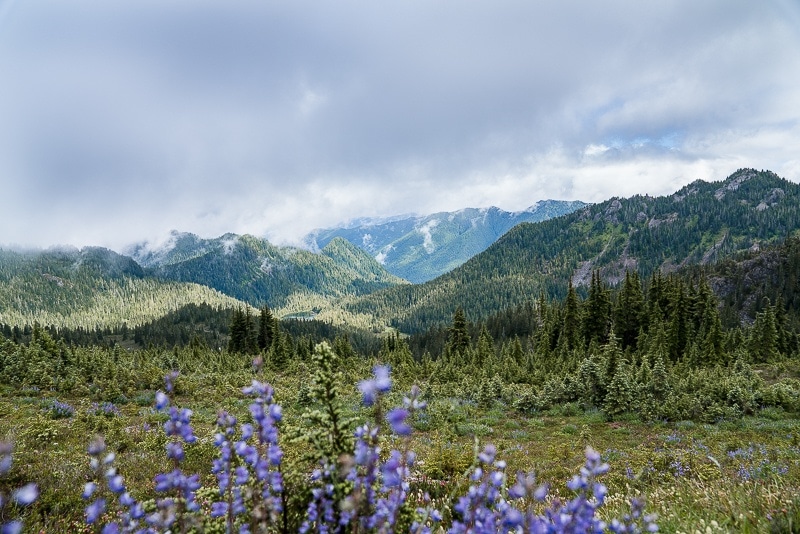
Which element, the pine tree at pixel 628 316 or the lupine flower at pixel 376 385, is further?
the pine tree at pixel 628 316

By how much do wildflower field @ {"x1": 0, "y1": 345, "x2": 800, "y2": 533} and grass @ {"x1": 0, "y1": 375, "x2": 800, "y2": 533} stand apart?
2.4 inches

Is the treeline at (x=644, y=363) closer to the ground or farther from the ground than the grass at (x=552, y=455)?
closer to the ground

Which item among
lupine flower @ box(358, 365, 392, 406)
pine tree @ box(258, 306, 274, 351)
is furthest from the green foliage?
pine tree @ box(258, 306, 274, 351)

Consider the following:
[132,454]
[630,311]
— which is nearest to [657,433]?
[132,454]

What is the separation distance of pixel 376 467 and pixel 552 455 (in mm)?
11788

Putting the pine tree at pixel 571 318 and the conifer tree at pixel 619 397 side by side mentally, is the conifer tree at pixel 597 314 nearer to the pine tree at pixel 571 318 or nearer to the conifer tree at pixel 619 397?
the pine tree at pixel 571 318

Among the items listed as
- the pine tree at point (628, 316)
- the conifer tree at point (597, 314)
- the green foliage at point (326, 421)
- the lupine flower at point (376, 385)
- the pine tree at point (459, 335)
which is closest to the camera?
the lupine flower at point (376, 385)

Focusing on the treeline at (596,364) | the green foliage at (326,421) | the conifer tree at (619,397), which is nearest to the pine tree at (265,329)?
the treeline at (596,364)

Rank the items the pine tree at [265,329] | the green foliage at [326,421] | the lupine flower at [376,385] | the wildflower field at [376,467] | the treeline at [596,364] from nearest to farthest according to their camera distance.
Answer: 1. the lupine flower at [376,385]
2. the wildflower field at [376,467]
3. the green foliage at [326,421]
4. the treeline at [596,364]
5. the pine tree at [265,329]

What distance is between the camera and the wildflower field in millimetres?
2891

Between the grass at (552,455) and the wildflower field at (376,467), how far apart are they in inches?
2.4

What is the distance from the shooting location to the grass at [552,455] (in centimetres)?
576

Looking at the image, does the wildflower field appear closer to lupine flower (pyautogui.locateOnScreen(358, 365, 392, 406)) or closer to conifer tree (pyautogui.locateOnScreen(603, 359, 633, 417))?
lupine flower (pyautogui.locateOnScreen(358, 365, 392, 406))

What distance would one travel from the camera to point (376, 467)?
4.42m
